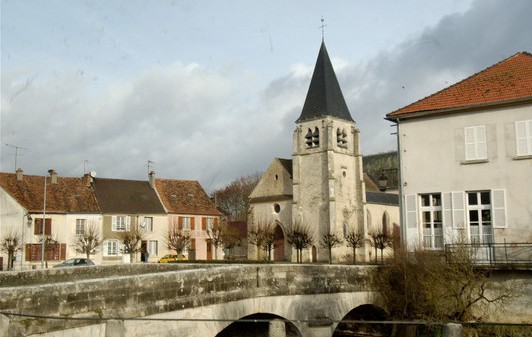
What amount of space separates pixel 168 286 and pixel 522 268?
1004cm

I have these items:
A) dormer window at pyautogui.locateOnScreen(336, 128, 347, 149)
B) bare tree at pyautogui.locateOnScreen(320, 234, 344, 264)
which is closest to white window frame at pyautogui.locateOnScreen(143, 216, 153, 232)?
bare tree at pyautogui.locateOnScreen(320, 234, 344, 264)

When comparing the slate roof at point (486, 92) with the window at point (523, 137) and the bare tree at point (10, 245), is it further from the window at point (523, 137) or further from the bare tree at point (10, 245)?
the bare tree at point (10, 245)

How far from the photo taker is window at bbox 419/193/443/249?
19.0 m

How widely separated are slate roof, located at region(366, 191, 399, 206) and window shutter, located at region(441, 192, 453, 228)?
31.7 meters

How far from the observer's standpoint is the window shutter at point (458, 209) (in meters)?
18.5

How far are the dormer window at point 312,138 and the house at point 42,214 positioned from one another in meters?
18.2

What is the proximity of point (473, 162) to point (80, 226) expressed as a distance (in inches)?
1310

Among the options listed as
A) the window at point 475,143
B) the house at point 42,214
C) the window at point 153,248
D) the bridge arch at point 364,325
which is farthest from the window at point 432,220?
the window at point 153,248

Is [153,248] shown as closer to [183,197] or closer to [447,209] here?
[183,197]

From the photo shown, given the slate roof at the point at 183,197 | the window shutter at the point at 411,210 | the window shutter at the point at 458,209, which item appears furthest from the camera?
the slate roof at the point at 183,197

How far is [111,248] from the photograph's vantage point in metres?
45.0

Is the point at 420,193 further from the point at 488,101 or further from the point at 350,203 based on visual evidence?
the point at 350,203

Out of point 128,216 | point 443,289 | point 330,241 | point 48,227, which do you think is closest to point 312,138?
point 330,241

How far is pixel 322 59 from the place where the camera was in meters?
50.2
